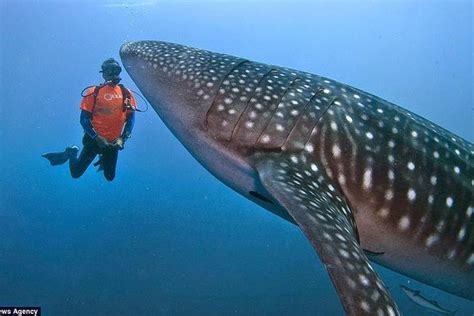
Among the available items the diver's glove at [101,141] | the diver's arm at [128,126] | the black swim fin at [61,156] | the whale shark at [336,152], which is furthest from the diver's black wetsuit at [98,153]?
the whale shark at [336,152]

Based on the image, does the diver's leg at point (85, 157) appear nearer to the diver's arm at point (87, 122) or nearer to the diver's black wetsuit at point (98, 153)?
the diver's black wetsuit at point (98, 153)

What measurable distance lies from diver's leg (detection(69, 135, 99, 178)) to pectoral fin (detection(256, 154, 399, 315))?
245 inches

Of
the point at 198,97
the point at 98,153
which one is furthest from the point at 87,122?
the point at 198,97

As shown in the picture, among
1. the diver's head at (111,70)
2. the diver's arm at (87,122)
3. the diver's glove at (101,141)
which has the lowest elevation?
the diver's glove at (101,141)

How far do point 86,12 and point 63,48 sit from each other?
6002 millimetres

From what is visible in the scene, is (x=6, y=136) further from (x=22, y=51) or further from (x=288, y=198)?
(x=288, y=198)

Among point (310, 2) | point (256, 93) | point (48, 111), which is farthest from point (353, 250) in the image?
point (48, 111)

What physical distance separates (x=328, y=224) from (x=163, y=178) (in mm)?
63905

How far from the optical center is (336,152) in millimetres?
3762

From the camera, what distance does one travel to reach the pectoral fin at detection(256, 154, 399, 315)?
2.51 m

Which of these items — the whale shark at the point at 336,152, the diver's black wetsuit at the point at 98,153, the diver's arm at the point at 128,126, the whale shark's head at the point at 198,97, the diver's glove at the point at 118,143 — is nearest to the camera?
the whale shark at the point at 336,152

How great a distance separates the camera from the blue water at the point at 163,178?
16.0 m

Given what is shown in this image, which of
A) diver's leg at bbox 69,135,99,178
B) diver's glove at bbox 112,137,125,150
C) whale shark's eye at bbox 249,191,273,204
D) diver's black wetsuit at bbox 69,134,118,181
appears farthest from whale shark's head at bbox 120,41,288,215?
diver's leg at bbox 69,135,99,178

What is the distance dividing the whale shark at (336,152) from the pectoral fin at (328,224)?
2 cm
